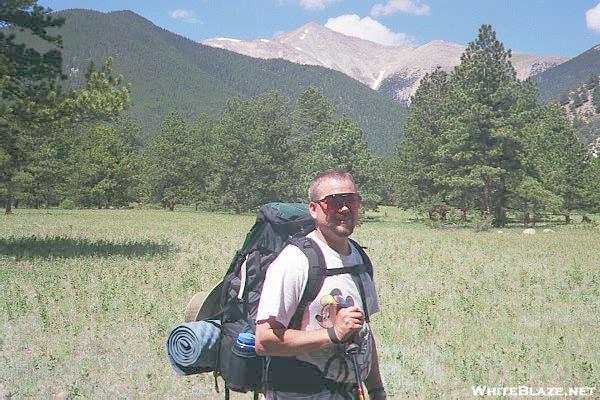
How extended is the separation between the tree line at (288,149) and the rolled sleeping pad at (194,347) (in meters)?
13.6

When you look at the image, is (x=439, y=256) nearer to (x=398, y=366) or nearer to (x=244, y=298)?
(x=398, y=366)

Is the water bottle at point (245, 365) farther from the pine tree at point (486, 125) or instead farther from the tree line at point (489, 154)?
the pine tree at point (486, 125)

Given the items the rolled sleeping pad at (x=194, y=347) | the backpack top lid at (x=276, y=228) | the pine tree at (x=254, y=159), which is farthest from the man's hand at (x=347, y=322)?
the pine tree at (x=254, y=159)

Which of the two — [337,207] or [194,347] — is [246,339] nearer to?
[194,347]

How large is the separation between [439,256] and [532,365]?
12.0 m

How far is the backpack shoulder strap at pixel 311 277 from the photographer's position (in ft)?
9.47

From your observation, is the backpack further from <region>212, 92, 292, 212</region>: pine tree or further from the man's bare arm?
<region>212, 92, 292, 212</region>: pine tree

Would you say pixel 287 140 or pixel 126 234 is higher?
pixel 287 140

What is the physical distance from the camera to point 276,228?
3721mm

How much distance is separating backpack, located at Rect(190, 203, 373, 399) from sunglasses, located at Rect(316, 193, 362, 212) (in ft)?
0.73

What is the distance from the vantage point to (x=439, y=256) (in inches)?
740

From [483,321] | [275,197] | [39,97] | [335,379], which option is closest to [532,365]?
[483,321]

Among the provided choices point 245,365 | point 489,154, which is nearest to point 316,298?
point 245,365

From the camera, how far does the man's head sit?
9.94 feet
